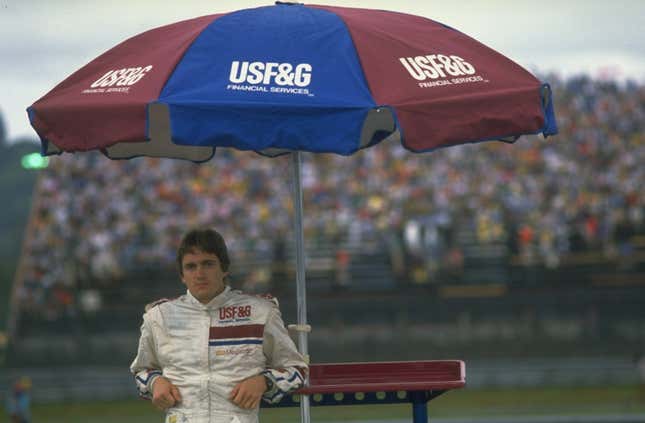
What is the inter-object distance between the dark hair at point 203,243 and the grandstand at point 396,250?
27.6 m

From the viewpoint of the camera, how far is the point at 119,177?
41656 millimetres

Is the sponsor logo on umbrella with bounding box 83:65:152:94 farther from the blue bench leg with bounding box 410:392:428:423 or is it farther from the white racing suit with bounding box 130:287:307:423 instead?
the blue bench leg with bounding box 410:392:428:423

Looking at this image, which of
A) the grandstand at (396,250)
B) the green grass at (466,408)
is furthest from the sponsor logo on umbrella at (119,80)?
the grandstand at (396,250)

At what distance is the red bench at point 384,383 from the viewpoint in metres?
6.87

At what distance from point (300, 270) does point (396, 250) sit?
29511 millimetres

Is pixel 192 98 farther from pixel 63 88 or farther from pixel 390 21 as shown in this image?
pixel 390 21

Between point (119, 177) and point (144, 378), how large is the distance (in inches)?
1403

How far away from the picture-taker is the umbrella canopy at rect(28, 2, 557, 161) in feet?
19.5

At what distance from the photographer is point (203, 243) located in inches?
248

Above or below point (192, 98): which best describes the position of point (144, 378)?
below

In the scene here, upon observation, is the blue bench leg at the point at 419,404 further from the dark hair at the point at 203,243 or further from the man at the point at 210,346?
the dark hair at the point at 203,243

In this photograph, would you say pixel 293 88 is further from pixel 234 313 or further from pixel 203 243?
pixel 234 313

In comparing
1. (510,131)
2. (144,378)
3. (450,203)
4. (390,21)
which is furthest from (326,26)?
(450,203)

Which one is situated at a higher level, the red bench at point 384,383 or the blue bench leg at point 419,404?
the red bench at point 384,383
